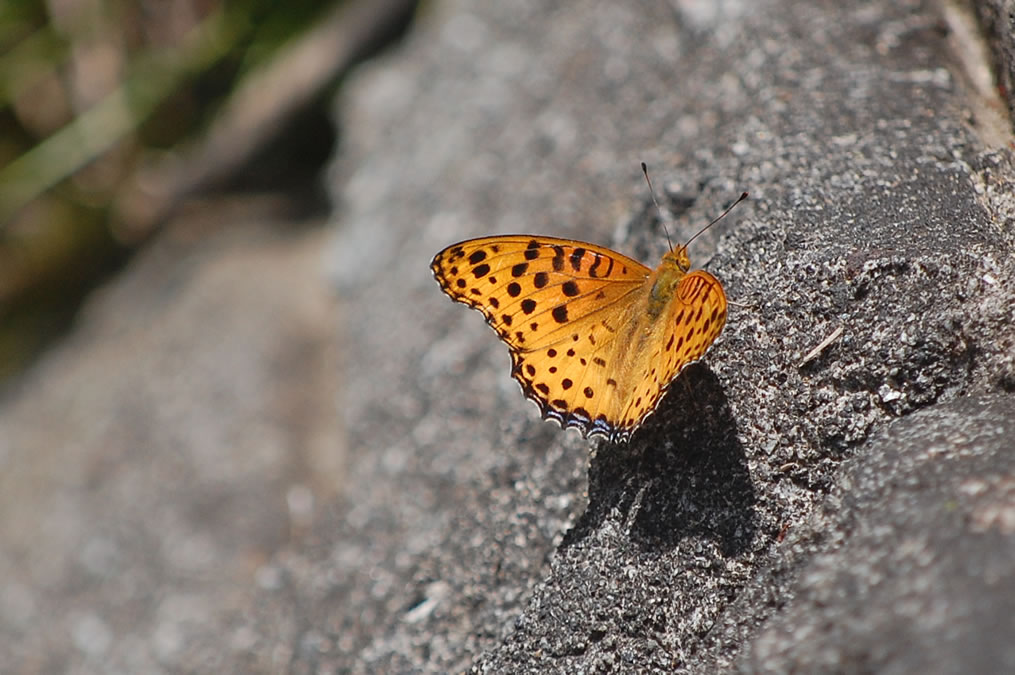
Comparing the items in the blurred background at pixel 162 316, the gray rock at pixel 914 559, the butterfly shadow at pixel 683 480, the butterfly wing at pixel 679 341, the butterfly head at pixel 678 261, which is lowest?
the gray rock at pixel 914 559

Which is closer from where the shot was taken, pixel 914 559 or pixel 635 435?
pixel 914 559

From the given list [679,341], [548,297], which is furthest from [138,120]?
[679,341]

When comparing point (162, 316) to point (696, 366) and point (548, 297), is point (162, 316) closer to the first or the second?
point (548, 297)

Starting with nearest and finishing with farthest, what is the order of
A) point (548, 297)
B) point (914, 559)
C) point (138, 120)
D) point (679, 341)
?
point (914, 559) < point (679, 341) < point (548, 297) < point (138, 120)

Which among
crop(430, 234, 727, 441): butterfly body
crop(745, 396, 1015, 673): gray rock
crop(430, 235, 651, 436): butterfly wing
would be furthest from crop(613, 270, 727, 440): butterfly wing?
crop(745, 396, 1015, 673): gray rock

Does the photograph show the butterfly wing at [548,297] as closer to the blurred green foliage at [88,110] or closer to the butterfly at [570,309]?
the butterfly at [570,309]

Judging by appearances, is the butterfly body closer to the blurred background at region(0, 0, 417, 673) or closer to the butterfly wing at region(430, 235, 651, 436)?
the butterfly wing at region(430, 235, 651, 436)

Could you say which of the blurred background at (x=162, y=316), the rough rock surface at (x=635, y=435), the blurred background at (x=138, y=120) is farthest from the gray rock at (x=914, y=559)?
the blurred background at (x=138, y=120)
